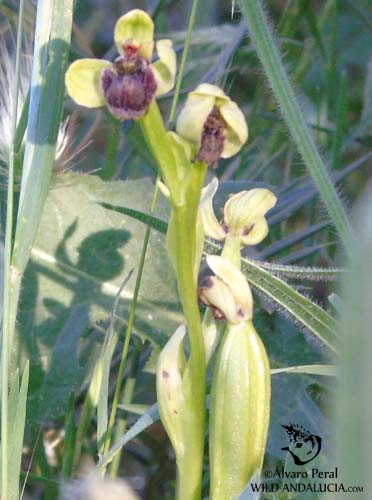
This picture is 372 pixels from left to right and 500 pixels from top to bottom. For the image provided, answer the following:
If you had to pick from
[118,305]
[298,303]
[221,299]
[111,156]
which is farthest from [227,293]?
[111,156]

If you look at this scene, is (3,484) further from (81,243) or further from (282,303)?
(81,243)

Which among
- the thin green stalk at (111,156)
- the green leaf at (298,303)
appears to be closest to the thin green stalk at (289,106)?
the green leaf at (298,303)

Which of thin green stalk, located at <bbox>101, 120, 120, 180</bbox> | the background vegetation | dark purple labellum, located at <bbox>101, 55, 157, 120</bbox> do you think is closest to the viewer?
dark purple labellum, located at <bbox>101, 55, 157, 120</bbox>

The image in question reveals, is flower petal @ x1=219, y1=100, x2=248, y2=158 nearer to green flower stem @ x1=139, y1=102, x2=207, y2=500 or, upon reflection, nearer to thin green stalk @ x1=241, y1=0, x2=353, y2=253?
A: green flower stem @ x1=139, y1=102, x2=207, y2=500

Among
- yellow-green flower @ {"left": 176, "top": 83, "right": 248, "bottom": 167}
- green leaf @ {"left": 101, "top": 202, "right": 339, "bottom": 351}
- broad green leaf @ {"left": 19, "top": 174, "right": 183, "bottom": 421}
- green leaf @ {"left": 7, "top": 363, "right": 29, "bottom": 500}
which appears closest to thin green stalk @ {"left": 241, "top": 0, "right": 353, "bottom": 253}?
green leaf @ {"left": 101, "top": 202, "right": 339, "bottom": 351}

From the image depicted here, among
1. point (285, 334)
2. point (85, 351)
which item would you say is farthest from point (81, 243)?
point (285, 334)

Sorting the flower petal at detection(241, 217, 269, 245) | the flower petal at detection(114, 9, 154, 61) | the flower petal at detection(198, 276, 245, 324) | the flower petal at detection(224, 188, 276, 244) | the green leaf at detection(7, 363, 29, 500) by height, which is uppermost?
the flower petal at detection(114, 9, 154, 61)

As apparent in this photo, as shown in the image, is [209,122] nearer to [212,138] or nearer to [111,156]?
[212,138]
